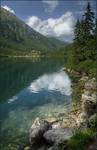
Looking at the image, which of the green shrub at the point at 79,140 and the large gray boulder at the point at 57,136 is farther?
the large gray boulder at the point at 57,136

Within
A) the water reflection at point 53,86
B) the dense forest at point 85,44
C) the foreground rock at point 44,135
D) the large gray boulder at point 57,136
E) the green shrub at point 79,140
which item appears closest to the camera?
the green shrub at point 79,140

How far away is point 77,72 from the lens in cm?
9206

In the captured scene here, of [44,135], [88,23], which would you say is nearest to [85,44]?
[88,23]

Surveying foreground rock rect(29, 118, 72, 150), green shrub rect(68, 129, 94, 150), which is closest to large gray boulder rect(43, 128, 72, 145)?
foreground rock rect(29, 118, 72, 150)

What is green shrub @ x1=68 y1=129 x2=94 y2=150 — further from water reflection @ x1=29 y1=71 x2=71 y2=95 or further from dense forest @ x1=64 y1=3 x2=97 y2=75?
dense forest @ x1=64 y1=3 x2=97 y2=75

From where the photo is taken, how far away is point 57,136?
25.0 meters

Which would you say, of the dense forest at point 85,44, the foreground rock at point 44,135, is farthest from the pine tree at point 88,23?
the foreground rock at point 44,135

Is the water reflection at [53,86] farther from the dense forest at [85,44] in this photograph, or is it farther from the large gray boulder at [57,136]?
the large gray boulder at [57,136]

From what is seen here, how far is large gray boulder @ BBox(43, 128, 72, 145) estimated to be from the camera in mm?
23703

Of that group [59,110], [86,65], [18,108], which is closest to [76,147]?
[59,110]

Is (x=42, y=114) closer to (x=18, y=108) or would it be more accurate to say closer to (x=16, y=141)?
(x=18, y=108)

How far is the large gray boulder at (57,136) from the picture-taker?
933 inches

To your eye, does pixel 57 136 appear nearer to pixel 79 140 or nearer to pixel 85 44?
pixel 79 140

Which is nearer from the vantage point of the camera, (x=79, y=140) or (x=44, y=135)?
(x=79, y=140)
